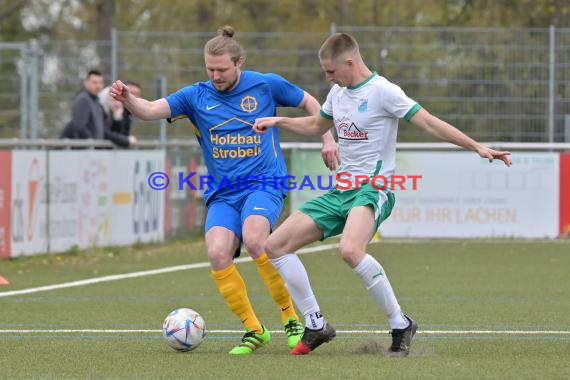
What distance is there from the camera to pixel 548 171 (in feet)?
64.3

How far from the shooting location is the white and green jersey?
8117 millimetres

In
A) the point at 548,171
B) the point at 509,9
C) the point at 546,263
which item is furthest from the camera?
the point at 509,9

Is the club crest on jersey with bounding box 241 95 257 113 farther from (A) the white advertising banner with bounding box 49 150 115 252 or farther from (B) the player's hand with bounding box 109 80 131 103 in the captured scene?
(A) the white advertising banner with bounding box 49 150 115 252

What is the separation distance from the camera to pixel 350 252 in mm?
7980

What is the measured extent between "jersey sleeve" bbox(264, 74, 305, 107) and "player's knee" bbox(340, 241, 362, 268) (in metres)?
1.44

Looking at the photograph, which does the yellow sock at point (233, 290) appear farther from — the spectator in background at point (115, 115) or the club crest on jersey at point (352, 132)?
the spectator in background at point (115, 115)

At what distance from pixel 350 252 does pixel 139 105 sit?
1798mm

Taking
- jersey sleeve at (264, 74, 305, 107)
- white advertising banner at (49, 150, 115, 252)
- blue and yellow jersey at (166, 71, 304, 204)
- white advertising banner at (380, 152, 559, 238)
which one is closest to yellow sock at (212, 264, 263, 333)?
blue and yellow jersey at (166, 71, 304, 204)

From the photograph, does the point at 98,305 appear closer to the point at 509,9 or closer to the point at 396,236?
the point at 396,236

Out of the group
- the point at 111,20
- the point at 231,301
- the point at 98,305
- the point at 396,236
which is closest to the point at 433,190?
the point at 396,236

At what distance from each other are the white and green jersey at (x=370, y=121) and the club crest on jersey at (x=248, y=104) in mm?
728

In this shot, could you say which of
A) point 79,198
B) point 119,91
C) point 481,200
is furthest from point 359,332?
point 481,200

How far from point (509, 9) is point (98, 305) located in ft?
72.5

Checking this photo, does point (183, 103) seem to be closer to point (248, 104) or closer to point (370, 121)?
point (248, 104)
